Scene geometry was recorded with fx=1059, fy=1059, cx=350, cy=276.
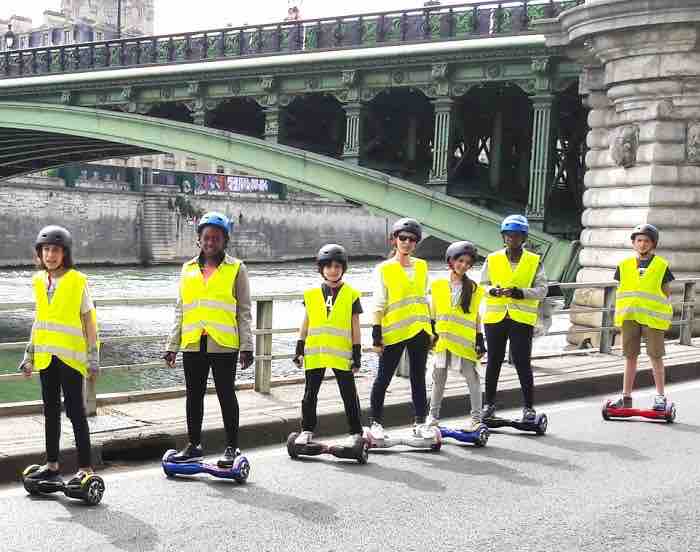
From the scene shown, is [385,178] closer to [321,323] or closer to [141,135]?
[141,135]

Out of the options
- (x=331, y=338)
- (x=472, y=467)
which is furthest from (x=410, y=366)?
(x=472, y=467)

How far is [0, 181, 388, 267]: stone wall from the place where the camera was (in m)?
55.9

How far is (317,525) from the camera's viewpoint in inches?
207

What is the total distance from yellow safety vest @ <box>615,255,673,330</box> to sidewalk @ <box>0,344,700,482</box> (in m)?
0.94

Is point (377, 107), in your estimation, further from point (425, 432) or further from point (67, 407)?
point (67, 407)

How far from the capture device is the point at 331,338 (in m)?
6.62

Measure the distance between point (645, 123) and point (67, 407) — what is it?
12166mm

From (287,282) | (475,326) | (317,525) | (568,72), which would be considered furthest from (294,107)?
(287,282)

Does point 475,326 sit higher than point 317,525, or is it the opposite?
point 475,326

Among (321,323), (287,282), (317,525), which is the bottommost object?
(287,282)

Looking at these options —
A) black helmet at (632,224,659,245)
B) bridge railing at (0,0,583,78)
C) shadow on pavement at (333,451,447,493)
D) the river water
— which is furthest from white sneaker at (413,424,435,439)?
bridge railing at (0,0,583,78)

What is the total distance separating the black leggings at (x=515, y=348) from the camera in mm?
7758

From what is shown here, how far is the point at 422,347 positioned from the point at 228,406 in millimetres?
1514

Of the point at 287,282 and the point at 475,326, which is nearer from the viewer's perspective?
the point at 475,326
